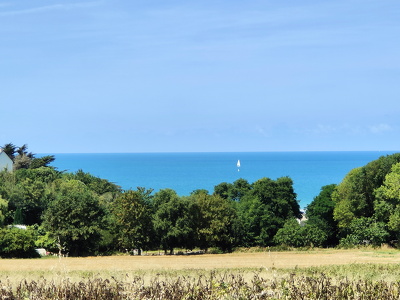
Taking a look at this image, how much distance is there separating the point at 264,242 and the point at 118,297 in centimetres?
5353

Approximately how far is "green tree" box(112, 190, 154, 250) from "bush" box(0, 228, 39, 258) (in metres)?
7.76

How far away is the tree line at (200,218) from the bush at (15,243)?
0.08m

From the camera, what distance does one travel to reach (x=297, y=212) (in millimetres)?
77938

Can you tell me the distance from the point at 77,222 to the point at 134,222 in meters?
4.92

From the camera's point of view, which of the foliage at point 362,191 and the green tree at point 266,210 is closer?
the foliage at point 362,191

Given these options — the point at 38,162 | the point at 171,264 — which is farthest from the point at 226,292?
Answer: the point at 38,162

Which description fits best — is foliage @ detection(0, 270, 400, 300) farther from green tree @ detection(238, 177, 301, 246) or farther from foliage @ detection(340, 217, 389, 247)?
green tree @ detection(238, 177, 301, 246)

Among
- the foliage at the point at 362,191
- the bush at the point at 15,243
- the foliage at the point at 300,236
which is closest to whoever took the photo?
the bush at the point at 15,243

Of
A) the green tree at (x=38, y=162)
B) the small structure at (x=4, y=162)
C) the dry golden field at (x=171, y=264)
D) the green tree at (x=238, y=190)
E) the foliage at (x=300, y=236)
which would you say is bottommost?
the dry golden field at (x=171, y=264)

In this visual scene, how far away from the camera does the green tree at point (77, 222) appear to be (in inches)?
2014

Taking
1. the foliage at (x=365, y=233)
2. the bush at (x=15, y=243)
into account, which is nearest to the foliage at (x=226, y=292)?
the bush at (x=15, y=243)

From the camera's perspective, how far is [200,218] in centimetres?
5619

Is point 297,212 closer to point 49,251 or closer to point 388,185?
point 388,185

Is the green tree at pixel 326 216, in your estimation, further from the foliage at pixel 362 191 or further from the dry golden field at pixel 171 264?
the dry golden field at pixel 171 264
